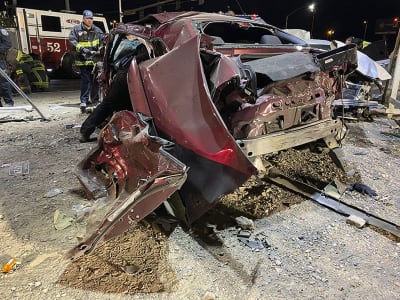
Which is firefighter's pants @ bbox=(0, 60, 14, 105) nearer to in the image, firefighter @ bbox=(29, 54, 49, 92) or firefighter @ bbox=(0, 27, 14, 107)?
firefighter @ bbox=(0, 27, 14, 107)

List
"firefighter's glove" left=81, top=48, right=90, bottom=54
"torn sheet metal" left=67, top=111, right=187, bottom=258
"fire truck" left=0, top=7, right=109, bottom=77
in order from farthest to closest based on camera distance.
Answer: "fire truck" left=0, top=7, right=109, bottom=77 → "firefighter's glove" left=81, top=48, right=90, bottom=54 → "torn sheet metal" left=67, top=111, right=187, bottom=258

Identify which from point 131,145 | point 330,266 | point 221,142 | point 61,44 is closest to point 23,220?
point 131,145

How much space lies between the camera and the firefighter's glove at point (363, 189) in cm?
326

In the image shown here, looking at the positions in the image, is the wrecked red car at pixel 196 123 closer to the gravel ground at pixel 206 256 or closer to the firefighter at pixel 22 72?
the gravel ground at pixel 206 256

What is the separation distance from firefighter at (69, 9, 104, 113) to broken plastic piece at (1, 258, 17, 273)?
4795 millimetres

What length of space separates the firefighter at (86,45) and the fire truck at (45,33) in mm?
5346

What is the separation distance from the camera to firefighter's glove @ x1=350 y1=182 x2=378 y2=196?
3258mm

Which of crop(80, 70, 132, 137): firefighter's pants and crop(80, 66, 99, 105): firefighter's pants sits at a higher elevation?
crop(80, 70, 132, 137): firefighter's pants

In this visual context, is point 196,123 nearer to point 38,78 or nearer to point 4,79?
point 4,79

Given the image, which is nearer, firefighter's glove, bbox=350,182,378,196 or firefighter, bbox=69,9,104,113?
firefighter's glove, bbox=350,182,378,196

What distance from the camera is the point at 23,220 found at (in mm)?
2613

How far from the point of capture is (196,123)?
213cm

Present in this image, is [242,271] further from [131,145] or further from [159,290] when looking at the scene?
[131,145]

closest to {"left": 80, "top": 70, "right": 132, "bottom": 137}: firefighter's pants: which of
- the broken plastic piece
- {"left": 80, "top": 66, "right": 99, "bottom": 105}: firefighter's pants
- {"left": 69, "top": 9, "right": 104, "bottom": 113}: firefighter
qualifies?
the broken plastic piece
